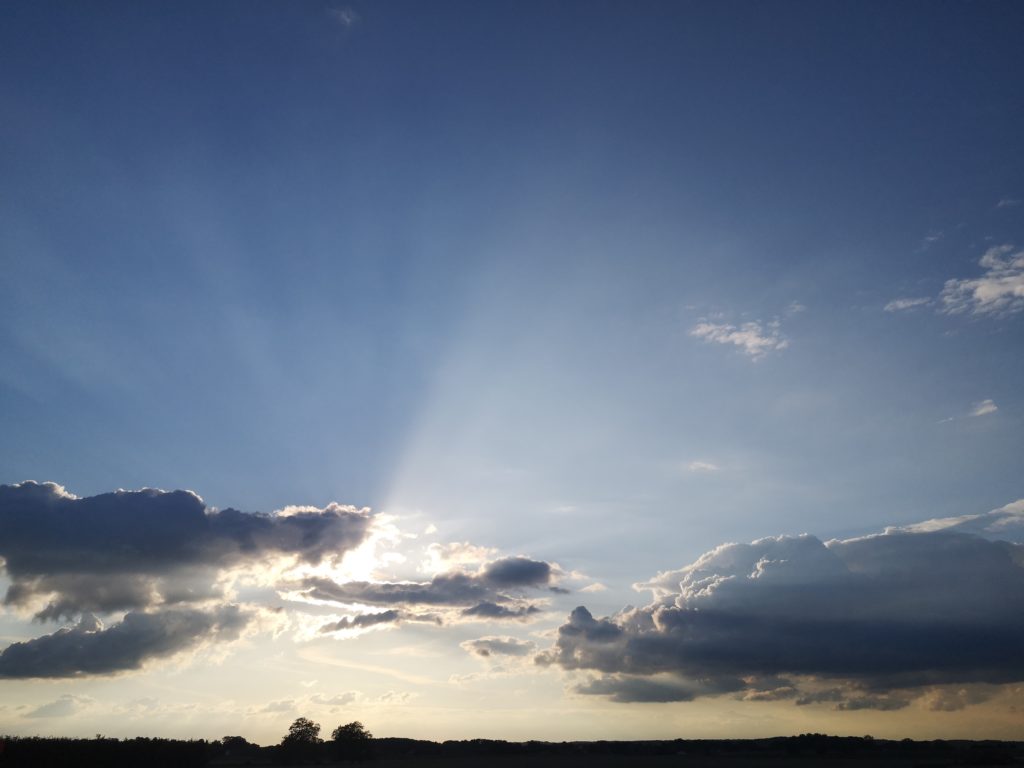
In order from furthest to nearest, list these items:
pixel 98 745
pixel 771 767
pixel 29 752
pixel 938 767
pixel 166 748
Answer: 1. pixel 771 767
2. pixel 938 767
3. pixel 166 748
4. pixel 98 745
5. pixel 29 752

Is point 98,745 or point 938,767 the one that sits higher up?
point 98,745

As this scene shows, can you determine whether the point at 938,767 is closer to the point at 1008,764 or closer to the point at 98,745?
the point at 1008,764

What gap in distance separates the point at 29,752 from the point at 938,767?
706 feet

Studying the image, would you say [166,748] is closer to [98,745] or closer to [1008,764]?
[98,745]

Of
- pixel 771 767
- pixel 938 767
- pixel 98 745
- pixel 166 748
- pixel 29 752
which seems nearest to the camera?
pixel 29 752

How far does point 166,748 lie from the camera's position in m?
166

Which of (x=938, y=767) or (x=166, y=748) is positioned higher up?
(x=166, y=748)

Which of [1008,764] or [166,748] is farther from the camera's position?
[1008,764]

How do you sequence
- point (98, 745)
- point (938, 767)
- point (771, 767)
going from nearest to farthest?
point (98, 745) → point (938, 767) → point (771, 767)

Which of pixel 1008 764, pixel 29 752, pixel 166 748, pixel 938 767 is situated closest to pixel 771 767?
pixel 938 767

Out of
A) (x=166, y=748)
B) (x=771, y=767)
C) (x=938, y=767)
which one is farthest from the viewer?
(x=771, y=767)

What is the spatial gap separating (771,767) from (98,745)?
17593cm

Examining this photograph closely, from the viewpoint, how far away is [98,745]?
5354 inches

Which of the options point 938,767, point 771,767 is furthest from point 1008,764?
point 771,767
